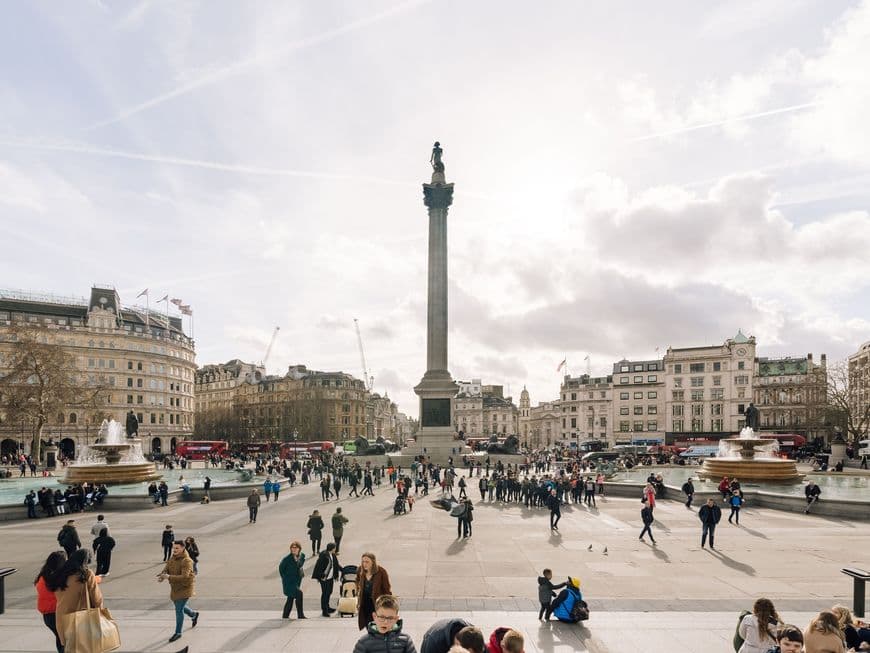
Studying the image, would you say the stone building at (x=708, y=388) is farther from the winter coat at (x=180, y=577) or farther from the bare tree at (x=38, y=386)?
the winter coat at (x=180, y=577)

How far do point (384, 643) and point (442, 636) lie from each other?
0.55 metres

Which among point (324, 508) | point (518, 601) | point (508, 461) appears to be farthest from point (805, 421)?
point (518, 601)

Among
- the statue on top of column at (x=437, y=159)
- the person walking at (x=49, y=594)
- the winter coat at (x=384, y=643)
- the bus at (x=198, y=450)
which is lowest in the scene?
the bus at (x=198, y=450)

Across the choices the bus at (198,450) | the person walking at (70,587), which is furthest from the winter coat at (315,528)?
the bus at (198,450)

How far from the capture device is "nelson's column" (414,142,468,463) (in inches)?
2346

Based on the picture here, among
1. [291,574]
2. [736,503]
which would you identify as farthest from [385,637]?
[736,503]

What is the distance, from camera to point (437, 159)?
69312 mm

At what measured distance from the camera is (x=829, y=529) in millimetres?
22234

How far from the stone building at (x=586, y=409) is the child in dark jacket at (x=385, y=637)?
11506cm

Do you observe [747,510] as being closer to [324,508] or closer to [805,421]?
[324,508]

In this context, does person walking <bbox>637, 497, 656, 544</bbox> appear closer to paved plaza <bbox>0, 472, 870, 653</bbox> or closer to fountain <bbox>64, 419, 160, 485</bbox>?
paved plaza <bbox>0, 472, 870, 653</bbox>

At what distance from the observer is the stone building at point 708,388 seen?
322 ft

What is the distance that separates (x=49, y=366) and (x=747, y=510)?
65183mm

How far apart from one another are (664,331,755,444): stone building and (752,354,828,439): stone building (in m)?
3.26
